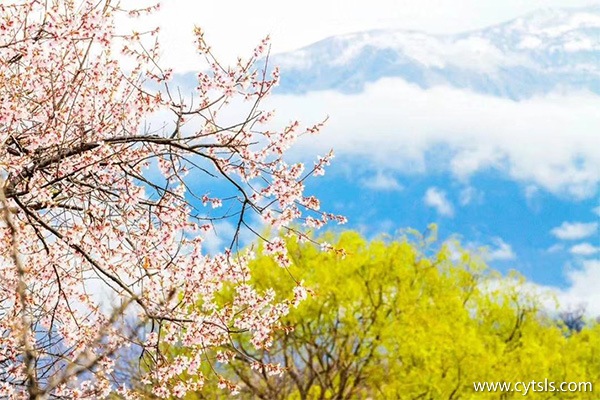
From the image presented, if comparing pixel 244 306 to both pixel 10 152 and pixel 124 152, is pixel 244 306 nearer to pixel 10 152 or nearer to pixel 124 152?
pixel 124 152

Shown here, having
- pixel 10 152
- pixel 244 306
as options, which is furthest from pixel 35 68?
Answer: pixel 244 306

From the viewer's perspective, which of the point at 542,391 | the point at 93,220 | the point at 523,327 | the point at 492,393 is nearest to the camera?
the point at 93,220

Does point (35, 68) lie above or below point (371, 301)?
below

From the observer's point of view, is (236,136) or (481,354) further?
(481,354)

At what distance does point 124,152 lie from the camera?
566 centimetres

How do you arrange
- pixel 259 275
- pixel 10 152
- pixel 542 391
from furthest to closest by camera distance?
pixel 259 275 < pixel 542 391 < pixel 10 152

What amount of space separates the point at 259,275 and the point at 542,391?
6.42 meters

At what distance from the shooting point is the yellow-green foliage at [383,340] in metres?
15.6

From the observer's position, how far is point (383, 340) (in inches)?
664

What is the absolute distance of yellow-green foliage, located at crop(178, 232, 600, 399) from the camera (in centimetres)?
1557

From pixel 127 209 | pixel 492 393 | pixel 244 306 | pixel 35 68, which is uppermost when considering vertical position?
pixel 492 393

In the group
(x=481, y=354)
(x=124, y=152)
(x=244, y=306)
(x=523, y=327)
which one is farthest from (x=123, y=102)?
(x=523, y=327)

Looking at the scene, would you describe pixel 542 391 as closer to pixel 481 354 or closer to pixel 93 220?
pixel 481 354

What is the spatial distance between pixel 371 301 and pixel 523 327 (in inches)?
187
